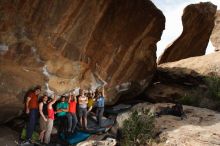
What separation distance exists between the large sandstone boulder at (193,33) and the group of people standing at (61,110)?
9985 millimetres

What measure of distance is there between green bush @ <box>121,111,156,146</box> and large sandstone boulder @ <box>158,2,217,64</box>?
401 inches

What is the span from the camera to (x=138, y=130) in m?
12.3

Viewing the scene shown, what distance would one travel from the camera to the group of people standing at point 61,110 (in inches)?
472

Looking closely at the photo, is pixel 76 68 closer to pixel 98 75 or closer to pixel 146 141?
pixel 98 75

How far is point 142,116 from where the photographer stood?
507 inches

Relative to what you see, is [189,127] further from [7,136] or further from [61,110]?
[7,136]

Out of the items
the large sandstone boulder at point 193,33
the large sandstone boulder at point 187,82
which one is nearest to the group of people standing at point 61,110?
the large sandstone boulder at point 187,82

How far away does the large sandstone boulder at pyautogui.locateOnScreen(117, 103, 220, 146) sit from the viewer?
37.7 ft

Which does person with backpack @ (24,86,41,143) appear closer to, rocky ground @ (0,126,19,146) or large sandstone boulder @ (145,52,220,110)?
rocky ground @ (0,126,19,146)

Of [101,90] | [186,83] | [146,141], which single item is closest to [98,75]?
[101,90]

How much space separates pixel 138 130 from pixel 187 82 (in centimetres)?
612

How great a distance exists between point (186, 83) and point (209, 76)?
1140 millimetres

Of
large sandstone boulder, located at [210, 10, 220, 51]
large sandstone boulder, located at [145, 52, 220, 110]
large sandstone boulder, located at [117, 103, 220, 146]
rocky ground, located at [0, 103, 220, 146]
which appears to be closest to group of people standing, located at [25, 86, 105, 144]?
rocky ground, located at [0, 103, 220, 146]

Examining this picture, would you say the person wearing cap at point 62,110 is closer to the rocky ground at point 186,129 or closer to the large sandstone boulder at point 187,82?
the rocky ground at point 186,129
